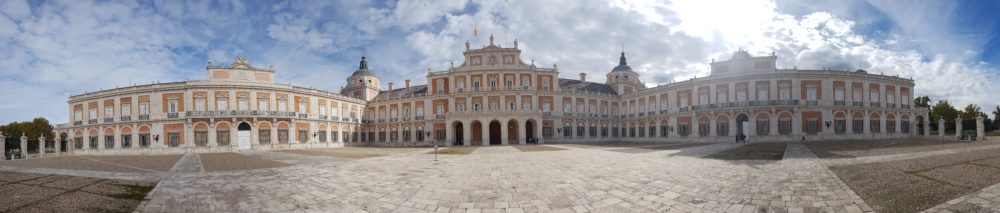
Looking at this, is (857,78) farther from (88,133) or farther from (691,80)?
(88,133)

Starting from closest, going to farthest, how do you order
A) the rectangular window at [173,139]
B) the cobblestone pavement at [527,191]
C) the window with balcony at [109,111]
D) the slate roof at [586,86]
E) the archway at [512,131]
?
the cobblestone pavement at [527,191]
the rectangular window at [173,139]
the window with balcony at [109,111]
the archway at [512,131]
the slate roof at [586,86]

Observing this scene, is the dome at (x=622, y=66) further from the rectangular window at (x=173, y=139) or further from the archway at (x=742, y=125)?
the rectangular window at (x=173, y=139)

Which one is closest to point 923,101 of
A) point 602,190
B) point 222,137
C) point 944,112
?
point 944,112

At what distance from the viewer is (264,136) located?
3581 cm

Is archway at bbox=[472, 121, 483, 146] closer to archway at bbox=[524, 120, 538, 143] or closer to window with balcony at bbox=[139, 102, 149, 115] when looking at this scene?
archway at bbox=[524, 120, 538, 143]

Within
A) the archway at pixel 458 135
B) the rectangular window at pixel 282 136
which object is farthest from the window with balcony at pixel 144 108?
the archway at pixel 458 135

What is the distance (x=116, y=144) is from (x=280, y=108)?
1439 cm

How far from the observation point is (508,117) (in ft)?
127

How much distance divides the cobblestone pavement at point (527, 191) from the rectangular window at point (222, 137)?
2585 cm

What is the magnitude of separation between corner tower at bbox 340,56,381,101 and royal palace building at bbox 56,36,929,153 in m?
10.5

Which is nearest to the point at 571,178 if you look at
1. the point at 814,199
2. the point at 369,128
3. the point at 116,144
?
the point at 814,199

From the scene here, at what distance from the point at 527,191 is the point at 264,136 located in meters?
35.5

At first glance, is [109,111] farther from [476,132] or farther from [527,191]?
[527,191]

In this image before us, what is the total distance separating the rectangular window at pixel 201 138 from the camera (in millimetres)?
33812
